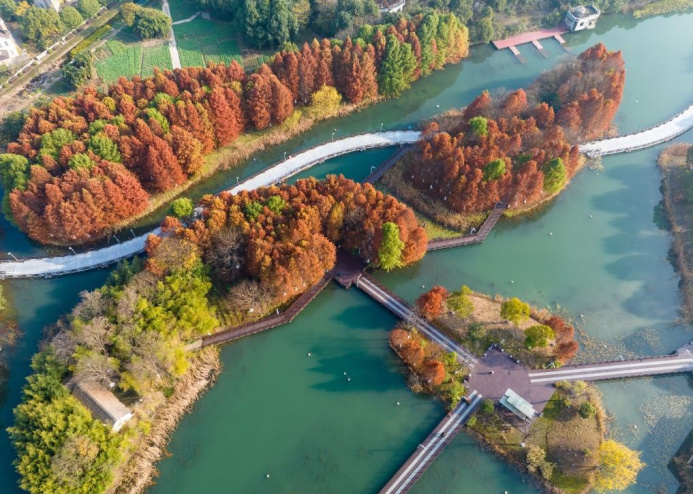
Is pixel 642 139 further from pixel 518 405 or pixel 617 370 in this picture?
pixel 518 405

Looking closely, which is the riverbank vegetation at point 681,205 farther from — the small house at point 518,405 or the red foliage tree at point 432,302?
the red foliage tree at point 432,302

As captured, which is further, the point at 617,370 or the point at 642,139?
the point at 642,139

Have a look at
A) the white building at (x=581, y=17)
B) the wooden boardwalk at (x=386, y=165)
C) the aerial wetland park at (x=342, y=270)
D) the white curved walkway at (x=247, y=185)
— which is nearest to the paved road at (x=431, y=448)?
the aerial wetland park at (x=342, y=270)

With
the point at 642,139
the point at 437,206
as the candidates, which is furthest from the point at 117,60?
the point at 642,139

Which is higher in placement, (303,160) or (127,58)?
(127,58)

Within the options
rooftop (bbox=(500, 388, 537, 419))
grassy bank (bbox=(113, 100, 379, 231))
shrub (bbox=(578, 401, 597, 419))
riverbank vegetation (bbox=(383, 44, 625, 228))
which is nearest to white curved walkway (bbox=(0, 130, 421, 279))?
grassy bank (bbox=(113, 100, 379, 231))

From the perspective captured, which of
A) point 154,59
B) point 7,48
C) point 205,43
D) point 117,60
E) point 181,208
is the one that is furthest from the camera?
point 205,43

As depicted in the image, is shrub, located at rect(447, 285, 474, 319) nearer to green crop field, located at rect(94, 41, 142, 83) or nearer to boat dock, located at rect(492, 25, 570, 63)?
boat dock, located at rect(492, 25, 570, 63)
